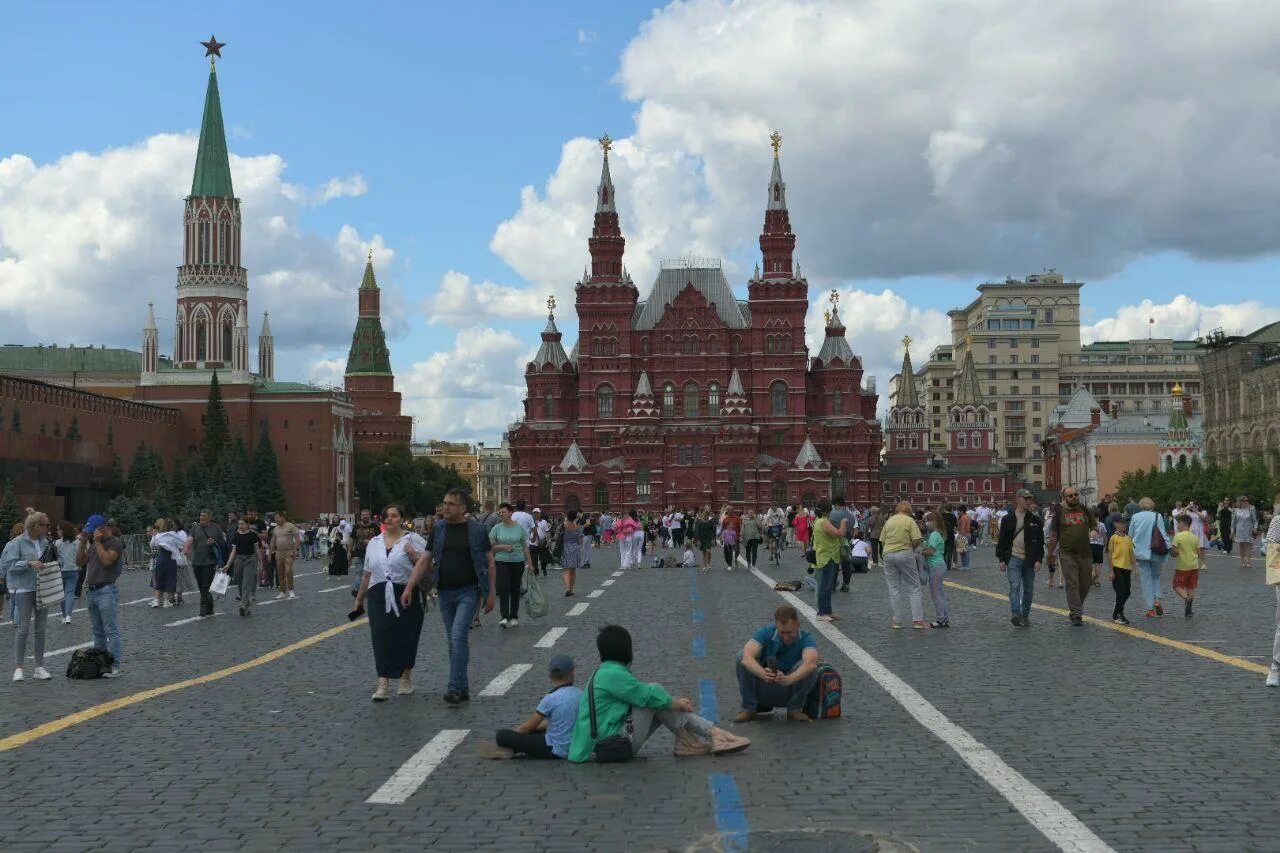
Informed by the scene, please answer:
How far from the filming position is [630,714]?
979 cm

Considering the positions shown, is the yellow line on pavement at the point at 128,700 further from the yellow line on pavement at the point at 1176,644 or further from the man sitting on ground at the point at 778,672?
the yellow line on pavement at the point at 1176,644

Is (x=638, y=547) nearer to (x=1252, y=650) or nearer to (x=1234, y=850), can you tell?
(x=1252, y=650)

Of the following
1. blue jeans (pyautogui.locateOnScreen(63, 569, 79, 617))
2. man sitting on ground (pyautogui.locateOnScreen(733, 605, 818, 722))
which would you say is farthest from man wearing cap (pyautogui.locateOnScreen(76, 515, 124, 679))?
blue jeans (pyautogui.locateOnScreen(63, 569, 79, 617))

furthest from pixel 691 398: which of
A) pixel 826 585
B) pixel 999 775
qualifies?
pixel 999 775

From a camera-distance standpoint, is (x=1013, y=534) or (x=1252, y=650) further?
(x=1013, y=534)

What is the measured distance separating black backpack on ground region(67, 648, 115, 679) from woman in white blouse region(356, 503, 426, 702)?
365 centimetres

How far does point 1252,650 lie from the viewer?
15945 millimetres

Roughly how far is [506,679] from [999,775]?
6.18 meters

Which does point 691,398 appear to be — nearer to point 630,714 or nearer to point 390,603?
point 390,603

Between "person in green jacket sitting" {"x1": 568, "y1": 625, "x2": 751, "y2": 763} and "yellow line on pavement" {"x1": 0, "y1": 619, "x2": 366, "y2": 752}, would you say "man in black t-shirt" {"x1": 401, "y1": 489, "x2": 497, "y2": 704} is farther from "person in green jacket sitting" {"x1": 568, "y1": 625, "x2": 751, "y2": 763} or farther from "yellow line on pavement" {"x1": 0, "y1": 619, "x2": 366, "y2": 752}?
"person in green jacket sitting" {"x1": 568, "y1": 625, "x2": 751, "y2": 763}

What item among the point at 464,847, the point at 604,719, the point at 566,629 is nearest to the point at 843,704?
the point at 604,719

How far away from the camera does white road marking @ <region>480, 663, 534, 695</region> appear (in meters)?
13.2

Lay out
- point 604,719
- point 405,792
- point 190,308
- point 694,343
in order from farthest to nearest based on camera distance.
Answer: point 190,308 < point 694,343 < point 604,719 < point 405,792

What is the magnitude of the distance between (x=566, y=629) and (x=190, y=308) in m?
122
